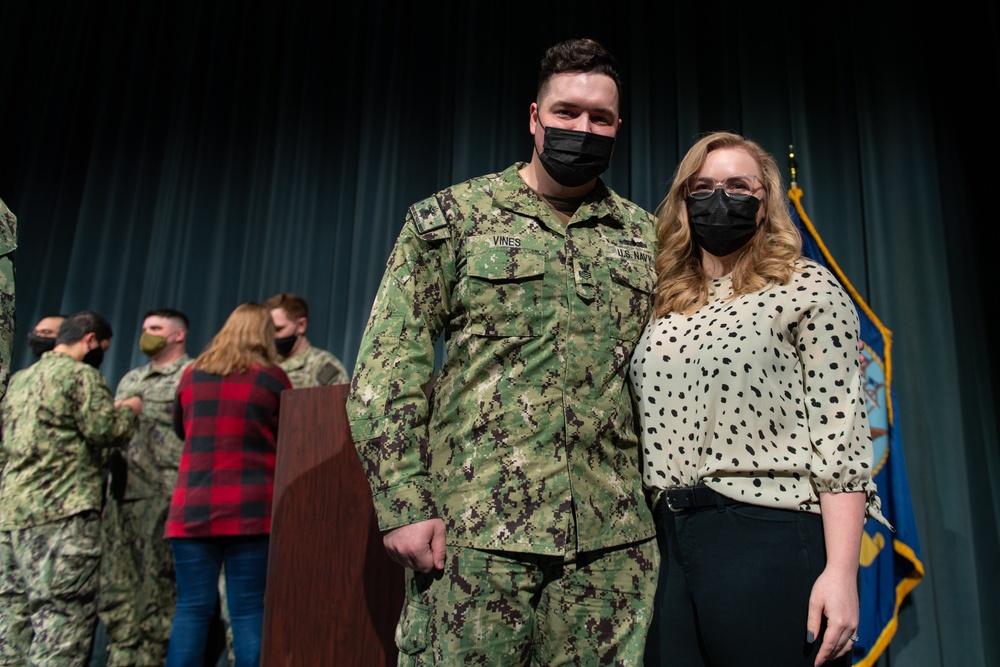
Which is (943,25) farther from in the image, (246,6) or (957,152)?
(246,6)

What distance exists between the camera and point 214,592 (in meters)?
2.90

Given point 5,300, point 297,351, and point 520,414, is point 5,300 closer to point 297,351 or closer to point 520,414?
point 520,414

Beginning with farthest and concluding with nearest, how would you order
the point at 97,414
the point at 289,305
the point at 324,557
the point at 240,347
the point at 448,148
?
the point at 448,148
the point at 289,305
the point at 97,414
the point at 240,347
the point at 324,557

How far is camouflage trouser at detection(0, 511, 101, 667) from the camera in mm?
3006

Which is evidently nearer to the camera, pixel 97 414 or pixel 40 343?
pixel 97 414

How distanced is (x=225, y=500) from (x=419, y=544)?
6.05ft

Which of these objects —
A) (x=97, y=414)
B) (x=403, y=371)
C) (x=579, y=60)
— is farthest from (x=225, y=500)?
(x=579, y=60)

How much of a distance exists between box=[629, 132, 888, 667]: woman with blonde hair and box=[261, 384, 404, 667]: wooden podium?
0.73 meters

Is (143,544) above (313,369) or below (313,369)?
below

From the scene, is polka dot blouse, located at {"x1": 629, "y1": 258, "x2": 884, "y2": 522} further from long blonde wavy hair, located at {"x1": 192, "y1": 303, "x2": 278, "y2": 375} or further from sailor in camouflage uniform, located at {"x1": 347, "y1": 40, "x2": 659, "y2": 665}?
long blonde wavy hair, located at {"x1": 192, "y1": 303, "x2": 278, "y2": 375}

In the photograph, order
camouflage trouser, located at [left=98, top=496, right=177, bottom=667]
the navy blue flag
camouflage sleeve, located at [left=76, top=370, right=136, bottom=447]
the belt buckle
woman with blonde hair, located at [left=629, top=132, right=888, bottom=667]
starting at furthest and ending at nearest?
camouflage trouser, located at [left=98, top=496, right=177, bottom=667]
camouflage sleeve, located at [left=76, top=370, right=136, bottom=447]
the navy blue flag
the belt buckle
woman with blonde hair, located at [left=629, top=132, right=888, bottom=667]

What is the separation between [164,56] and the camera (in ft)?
17.1

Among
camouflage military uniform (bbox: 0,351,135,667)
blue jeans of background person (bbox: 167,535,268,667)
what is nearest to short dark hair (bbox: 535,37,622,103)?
blue jeans of background person (bbox: 167,535,268,667)

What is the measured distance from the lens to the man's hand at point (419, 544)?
4.17 feet
